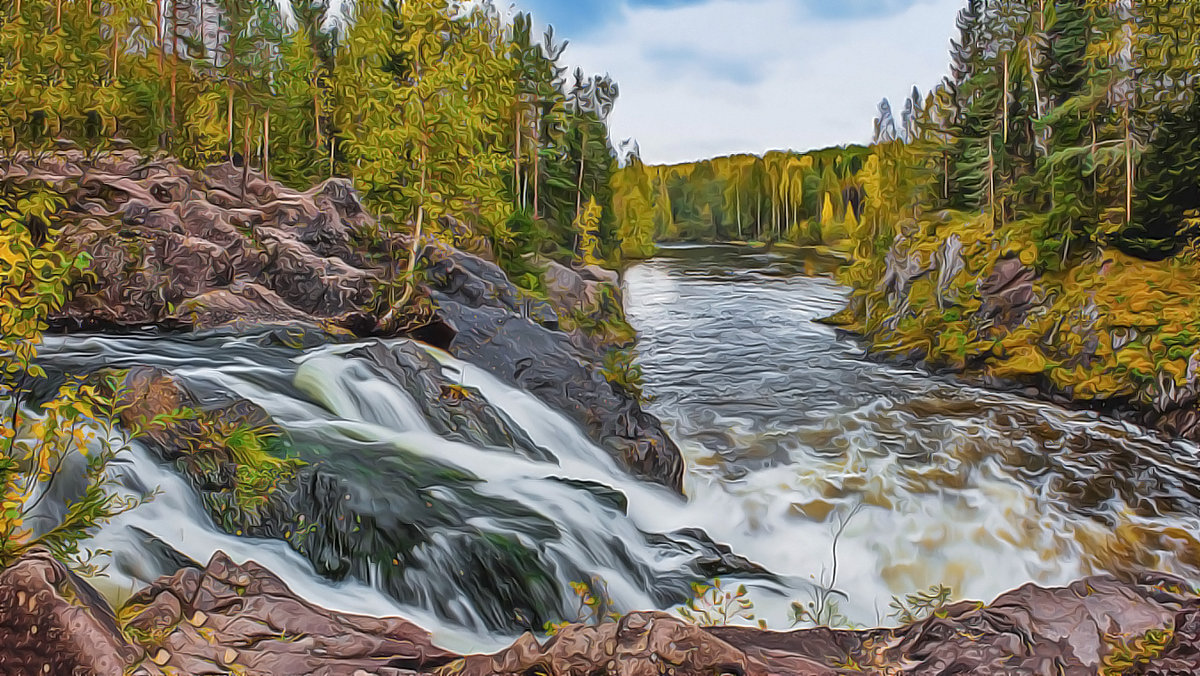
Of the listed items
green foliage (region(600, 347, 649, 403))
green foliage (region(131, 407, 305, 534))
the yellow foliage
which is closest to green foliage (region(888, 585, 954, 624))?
green foliage (region(131, 407, 305, 534))

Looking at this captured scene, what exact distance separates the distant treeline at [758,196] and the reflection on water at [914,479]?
2419 inches

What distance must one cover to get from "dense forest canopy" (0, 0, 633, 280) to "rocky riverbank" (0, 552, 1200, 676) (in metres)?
11.3

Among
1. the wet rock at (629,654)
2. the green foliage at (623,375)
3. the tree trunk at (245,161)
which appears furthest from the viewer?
the tree trunk at (245,161)

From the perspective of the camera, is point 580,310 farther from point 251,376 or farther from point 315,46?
point 315,46

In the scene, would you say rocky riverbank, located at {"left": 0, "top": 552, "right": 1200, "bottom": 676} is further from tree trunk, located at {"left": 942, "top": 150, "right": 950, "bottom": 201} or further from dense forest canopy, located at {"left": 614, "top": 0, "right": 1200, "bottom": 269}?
tree trunk, located at {"left": 942, "top": 150, "right": 950, "bottom": 201}

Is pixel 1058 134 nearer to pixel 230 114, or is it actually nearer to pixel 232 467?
pixel 232 467

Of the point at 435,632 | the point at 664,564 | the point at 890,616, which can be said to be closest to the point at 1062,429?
the point at 890,616

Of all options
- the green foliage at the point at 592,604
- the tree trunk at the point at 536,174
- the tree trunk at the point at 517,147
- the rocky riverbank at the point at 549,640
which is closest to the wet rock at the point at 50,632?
the rocky riverbank at the point at 549,640

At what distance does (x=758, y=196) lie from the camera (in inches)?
3551

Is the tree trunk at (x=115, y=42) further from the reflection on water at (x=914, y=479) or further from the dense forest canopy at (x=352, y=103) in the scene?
the reflection on water at (x=914, y=479)

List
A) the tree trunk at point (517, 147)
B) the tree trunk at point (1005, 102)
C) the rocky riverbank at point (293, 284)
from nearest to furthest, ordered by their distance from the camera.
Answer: the rocky riverbank at point (293, 284) → the tree trunk at point (1005, 102) → the tree trunk at point (517, 147)

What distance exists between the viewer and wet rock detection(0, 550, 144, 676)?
4.25 metres

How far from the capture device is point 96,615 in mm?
4465

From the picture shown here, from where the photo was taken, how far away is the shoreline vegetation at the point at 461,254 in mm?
5004
